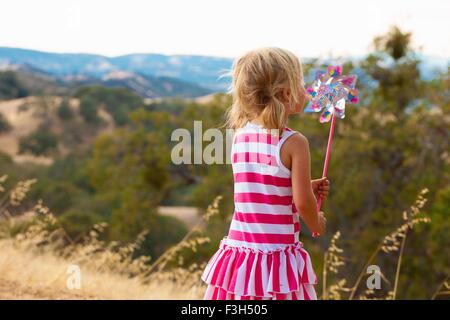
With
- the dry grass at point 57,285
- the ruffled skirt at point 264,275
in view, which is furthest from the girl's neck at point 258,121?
the dry grass at point 57,285

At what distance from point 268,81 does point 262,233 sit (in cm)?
56

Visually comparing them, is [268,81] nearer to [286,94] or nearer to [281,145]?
[286,94]

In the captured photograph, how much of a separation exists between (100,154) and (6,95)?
27.4m

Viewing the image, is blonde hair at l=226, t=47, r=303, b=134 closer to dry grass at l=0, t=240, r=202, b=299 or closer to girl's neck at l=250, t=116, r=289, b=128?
girl's neck at l=250, t=116, r=289, b=128

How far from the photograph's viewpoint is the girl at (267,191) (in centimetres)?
261

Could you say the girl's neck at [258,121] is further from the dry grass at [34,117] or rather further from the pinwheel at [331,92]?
the dry grass at [34,117]

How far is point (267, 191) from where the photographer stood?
2652 mm

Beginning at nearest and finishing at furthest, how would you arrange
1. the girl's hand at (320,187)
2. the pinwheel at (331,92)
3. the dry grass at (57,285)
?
1. the girl's hand at (320,187)
2. the pinwheel at (331,92)
3. the dry grass at (57,285)

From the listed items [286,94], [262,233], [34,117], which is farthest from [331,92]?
[34,117]

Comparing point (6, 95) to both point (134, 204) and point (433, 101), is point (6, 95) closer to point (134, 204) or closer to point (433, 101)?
point (134, 204)

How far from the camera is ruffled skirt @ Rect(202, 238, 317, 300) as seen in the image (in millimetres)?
2652

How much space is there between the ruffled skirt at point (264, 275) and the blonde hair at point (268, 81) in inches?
18.6

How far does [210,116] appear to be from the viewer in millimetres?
20875
